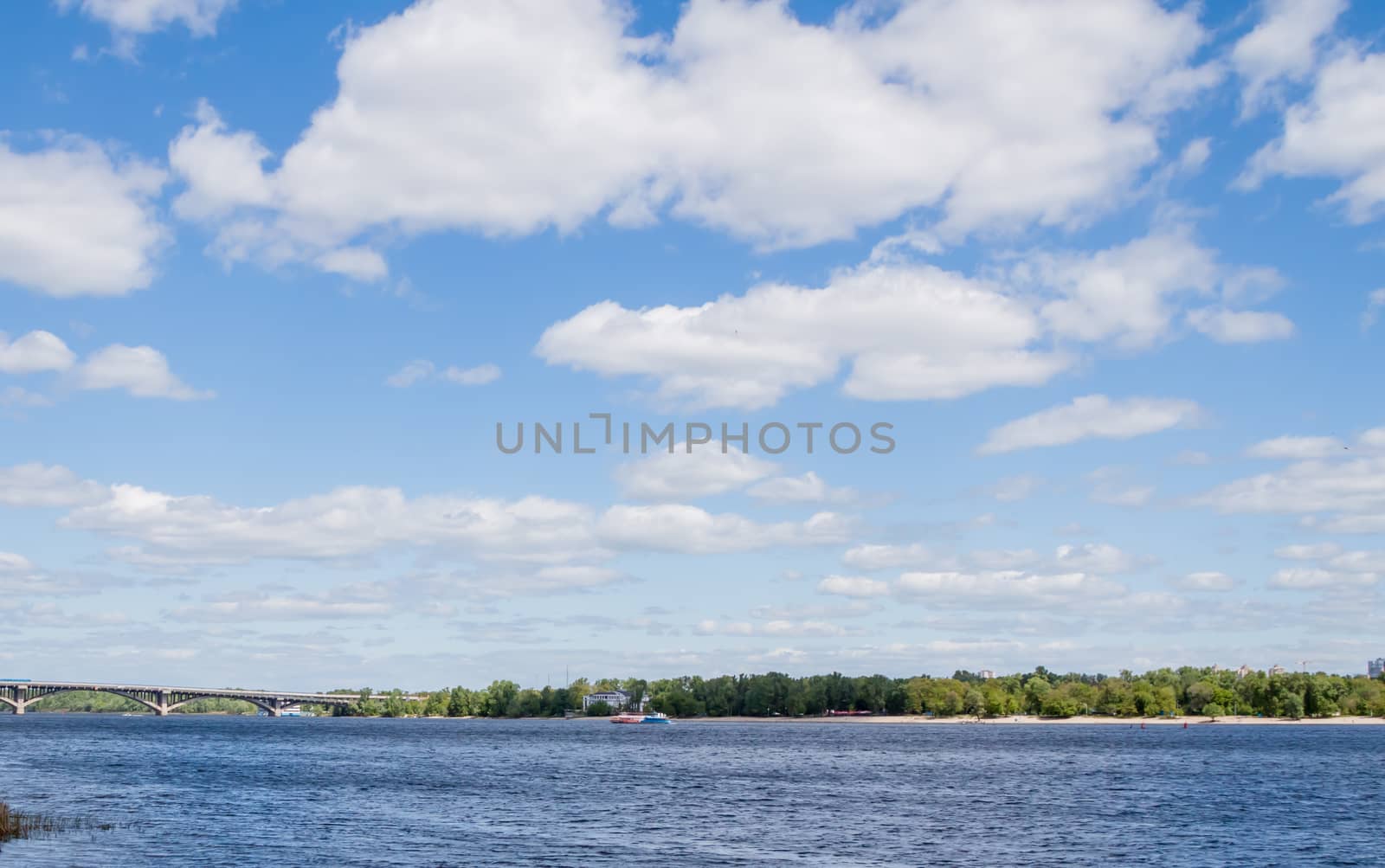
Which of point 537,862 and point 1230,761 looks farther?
point 1230,761

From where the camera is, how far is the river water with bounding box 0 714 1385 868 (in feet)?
228

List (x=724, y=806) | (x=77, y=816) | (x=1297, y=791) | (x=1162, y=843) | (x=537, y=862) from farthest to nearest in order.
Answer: (x=1297, y=791) → (x=724, y=806) → (x=77, y=816) → (x=1162, y=843) → (x=537, y=862)

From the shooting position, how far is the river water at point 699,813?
6938cm

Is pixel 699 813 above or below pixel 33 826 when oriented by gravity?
below

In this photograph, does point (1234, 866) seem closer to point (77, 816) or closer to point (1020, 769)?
point (77, 816)

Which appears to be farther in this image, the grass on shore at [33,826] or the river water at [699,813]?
the grass on shore at [33,826]

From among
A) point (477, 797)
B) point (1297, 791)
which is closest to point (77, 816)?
point (477, 797)

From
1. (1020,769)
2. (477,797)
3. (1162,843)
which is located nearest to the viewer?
(1162,843)

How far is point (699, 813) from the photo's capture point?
303 feet

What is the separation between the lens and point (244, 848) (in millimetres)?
71250

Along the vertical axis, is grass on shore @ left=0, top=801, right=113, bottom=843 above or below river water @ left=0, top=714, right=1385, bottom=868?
above

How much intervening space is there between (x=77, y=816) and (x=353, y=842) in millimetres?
25074

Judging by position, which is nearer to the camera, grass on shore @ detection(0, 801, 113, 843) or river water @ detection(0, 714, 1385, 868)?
river water @ detection(0, 714, 1385, 868)

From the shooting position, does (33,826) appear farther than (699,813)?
No
